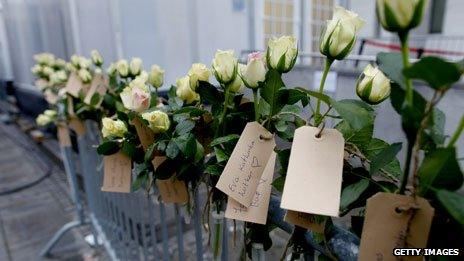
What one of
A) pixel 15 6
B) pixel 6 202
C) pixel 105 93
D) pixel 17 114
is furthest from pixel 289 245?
pixel 17 114

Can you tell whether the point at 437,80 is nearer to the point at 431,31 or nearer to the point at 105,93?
the point at 105,93

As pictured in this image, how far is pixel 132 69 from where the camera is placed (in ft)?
4.26

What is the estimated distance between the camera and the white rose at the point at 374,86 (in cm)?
52

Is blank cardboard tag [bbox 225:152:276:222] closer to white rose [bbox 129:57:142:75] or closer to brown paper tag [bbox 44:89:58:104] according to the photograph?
white rose [bbox 129:57:142:75]

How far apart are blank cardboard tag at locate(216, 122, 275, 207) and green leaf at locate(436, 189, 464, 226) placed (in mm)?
297

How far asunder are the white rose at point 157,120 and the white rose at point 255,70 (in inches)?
9.3

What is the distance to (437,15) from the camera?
5.90 metres

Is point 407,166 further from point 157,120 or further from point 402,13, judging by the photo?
point 157,120

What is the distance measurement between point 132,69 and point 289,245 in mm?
942

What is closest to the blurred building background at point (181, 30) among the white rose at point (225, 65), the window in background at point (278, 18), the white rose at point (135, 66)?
the window in background at point (278, 18)

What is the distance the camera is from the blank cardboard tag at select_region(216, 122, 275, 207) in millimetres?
607

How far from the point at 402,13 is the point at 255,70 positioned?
10.4 inches

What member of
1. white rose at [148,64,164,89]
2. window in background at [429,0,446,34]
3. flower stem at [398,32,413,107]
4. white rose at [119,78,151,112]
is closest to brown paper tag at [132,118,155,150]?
white rose at [119,78,151,112]

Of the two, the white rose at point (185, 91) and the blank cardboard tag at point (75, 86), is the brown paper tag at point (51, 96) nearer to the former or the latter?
the blank cardboard tag at point (75, 86)
